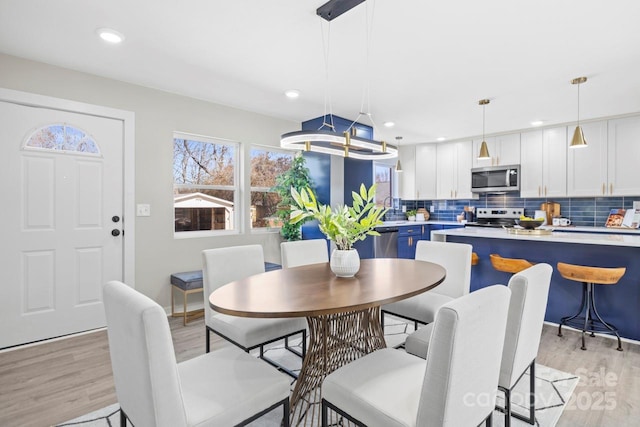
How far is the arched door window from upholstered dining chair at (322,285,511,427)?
3105mm

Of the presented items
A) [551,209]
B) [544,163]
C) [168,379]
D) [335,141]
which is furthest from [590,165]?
[168,379]

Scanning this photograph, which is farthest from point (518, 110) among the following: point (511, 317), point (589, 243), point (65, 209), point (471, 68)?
point (65, 209)

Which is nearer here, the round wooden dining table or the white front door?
the round wooden dining table

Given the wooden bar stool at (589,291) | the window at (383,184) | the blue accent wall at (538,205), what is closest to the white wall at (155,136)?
the window at (383,184)

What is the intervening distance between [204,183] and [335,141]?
7.57 feet

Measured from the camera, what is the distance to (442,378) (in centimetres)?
98

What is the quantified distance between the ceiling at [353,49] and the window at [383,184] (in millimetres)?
2260

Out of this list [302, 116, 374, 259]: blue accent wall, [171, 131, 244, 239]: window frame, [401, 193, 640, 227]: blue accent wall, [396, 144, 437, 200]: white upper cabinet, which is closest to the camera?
[171, 131, 244, 239]: window frame

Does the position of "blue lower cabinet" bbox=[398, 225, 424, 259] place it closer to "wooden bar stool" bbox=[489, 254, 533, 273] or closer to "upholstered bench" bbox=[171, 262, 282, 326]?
"wooden bar stool" bbox=[489, 254, 533, 273]

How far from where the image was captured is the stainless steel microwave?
531cm

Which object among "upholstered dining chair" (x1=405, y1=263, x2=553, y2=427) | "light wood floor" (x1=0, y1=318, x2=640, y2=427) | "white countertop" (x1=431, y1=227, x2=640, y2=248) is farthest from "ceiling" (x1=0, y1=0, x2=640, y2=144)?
"light wood floor" (x1=0, y1=318, x2=640, y2=427)

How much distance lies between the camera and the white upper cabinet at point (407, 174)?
647 centimetres

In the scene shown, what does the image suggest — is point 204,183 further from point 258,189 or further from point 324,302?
point 324,302

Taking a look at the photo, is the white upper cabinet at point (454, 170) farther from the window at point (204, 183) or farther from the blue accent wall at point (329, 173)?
the window at point (204, 183)
